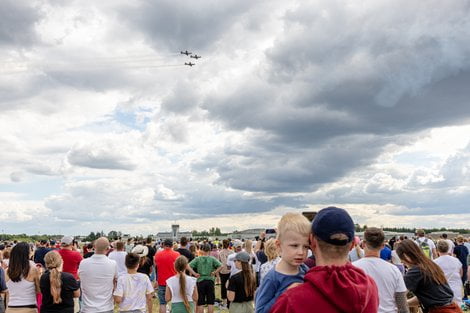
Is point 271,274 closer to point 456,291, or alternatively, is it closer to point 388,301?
point 388,301

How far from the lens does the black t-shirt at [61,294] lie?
7.00m

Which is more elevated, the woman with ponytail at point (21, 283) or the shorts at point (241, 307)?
the woman with ponytail at point (21, 283)

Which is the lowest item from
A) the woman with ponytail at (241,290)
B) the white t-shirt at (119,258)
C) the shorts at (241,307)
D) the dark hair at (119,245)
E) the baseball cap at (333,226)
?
the shorts at (241,307)

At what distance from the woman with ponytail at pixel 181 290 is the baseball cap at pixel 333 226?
5.92m

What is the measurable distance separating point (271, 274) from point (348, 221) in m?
0.77

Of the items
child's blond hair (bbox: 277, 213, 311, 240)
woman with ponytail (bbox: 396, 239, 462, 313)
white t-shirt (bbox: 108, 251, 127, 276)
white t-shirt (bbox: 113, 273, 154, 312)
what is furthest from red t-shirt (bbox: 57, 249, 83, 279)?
child's blond hair (bbox: 277, 213, 311, 240)

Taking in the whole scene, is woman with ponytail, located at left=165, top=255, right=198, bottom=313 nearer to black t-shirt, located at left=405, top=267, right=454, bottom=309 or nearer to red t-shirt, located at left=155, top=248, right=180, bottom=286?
red t-shirt, located at left=155, top=248, right=180, bottom=286

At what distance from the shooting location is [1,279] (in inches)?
308

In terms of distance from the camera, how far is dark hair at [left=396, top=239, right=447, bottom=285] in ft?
17.8

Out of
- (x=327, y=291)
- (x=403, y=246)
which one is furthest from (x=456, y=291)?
(x=327, y=291)

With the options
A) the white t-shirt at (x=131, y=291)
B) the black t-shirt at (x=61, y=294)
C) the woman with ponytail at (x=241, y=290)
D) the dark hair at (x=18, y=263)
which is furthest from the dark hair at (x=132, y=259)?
the woman with ponytail at (x=241, y=290)

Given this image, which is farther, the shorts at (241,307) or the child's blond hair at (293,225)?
the shorts at (241,307)

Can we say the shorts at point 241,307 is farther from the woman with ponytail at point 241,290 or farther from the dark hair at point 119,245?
the dark hair at point 119,245

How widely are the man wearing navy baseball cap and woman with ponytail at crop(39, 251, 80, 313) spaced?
5.23 meters
